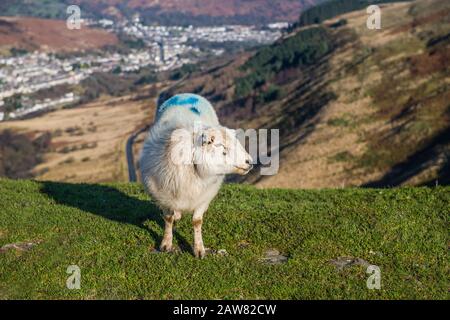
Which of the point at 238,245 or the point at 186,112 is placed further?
the point at 186,112

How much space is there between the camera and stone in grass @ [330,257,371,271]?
1047cm

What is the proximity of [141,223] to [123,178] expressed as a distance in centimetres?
6391

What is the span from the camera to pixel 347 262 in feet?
35.1

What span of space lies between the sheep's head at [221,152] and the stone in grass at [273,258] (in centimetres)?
204

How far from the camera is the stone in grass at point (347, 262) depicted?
34.3 ft

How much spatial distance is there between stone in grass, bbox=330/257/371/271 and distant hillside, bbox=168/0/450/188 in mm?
31731

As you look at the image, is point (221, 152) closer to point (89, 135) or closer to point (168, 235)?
point (168, 235)

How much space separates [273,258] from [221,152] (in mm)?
2638

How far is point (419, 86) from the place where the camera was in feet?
213

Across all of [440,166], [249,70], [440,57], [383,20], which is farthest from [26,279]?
[249,70]

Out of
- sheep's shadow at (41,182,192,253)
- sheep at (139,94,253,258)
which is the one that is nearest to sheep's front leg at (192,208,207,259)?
sheep at (139,94,253,258)

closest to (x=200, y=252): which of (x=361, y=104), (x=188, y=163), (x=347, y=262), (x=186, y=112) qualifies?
(x=188, y=163)

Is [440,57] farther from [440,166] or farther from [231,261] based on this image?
[231,261]

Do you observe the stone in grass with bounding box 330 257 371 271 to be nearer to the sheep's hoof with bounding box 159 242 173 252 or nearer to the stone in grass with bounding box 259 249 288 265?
the stone in grass with bounding box 259 249 288 265
